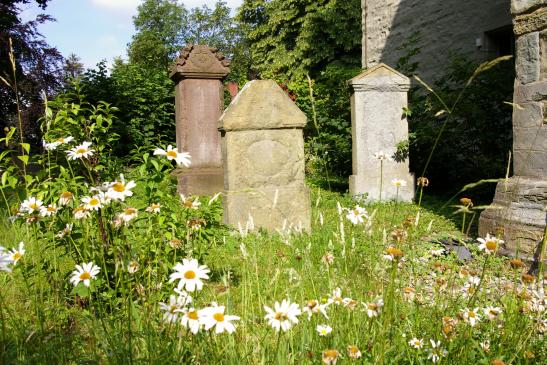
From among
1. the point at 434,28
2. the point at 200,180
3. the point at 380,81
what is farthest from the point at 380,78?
the point at 434,28

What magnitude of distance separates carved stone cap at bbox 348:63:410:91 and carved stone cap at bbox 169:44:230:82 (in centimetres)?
206

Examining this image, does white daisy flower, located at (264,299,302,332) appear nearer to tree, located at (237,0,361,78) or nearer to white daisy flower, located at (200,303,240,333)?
white daisy flower, located at (200,303,240,333)

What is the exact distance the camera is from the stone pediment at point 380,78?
722 centimetres

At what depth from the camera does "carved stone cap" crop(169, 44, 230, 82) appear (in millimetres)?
7266

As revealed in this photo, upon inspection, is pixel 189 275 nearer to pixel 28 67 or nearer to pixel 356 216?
pixel 356 216

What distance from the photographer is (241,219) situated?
16.6 ft

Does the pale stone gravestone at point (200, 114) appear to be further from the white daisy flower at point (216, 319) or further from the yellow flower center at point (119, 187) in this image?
the white daisy flower at point (216, 319)

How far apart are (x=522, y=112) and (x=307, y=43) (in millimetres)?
17382

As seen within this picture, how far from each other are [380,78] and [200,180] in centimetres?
324

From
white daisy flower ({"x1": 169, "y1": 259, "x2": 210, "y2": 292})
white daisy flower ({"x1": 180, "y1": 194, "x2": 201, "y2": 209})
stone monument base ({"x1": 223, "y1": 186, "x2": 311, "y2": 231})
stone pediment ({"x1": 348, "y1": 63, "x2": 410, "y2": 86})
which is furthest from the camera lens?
stone pediment ({"x1": 348, "y1": 63, "x2": 410, "y2": 86})

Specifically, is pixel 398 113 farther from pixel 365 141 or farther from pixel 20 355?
pixel 20 355

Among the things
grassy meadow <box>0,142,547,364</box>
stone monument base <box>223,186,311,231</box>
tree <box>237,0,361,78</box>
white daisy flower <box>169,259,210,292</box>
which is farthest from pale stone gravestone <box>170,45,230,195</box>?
tree <box>237,0,361,78</box>

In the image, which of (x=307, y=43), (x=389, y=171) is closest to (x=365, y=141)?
(x=389, y=171)

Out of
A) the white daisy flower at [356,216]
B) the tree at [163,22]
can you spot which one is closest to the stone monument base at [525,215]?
the white daisy flower at [356,216]
